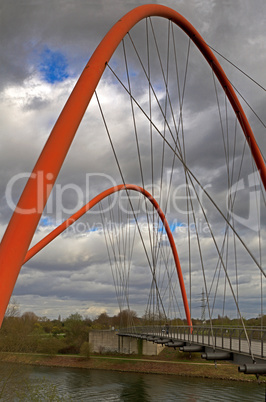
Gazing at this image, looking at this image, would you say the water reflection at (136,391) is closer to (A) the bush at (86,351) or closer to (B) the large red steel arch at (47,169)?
A: (A) the bush at (86,351)

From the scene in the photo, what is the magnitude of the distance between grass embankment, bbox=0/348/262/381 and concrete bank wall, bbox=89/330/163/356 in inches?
49.1

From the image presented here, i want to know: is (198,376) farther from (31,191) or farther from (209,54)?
(31,191)

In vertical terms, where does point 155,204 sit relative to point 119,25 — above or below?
above

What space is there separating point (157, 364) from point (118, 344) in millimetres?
11378

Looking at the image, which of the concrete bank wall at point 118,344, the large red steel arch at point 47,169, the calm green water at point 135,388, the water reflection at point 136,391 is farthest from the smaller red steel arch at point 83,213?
the concrete bank wall at point 118,344

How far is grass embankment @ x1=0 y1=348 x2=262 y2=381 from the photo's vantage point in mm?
41528

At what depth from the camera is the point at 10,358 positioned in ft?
78.1

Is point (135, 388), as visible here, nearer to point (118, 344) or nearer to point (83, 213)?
point (83, 213)

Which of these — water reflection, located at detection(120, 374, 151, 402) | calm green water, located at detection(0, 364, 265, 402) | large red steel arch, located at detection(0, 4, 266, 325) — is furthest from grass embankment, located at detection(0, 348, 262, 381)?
large red steel arch, located at detection(0, 4, 266, 325)

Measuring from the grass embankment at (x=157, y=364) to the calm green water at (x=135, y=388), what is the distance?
5.68 feet

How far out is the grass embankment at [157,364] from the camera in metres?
41.5

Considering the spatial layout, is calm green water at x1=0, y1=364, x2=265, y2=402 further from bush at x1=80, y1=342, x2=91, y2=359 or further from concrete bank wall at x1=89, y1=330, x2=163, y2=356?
concrete bank wall at x1=89, y1=330, x2=163, y2=356

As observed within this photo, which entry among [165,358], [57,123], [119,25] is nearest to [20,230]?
[57,123]

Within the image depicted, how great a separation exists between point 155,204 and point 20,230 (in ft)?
121
